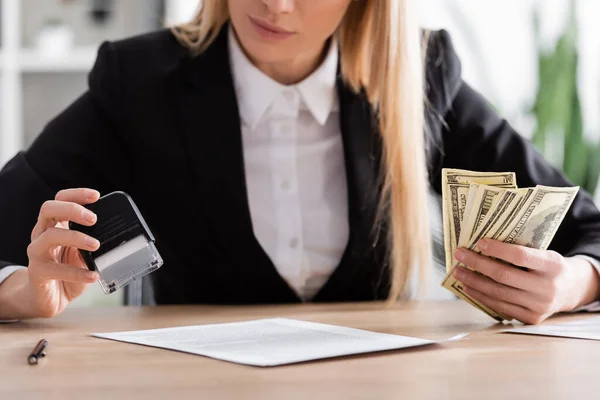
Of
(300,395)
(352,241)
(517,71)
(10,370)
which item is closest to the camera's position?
(300,395)

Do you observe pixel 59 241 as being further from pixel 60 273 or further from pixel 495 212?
pixel 495 212

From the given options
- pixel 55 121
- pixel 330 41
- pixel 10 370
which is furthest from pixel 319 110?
pixel 10 370

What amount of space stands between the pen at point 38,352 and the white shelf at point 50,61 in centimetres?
264

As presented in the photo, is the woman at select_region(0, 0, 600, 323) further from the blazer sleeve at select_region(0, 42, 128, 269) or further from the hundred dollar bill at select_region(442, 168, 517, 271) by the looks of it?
the hundred dollar bill at select_region(442, 168, 517, 271)

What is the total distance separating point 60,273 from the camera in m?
1.15

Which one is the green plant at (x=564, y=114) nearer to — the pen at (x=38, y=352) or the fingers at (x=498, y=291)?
the fingers at (x=498, y=291)

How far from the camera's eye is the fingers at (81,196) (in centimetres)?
113

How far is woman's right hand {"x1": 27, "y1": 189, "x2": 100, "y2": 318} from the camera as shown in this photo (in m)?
1.11

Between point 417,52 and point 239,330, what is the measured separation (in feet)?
2.40

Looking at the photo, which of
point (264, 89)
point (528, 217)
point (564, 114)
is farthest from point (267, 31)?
point (564, 114)

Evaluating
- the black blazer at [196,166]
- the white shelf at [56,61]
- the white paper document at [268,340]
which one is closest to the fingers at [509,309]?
the white paper document at [268,340]

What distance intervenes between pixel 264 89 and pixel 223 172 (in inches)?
7.2

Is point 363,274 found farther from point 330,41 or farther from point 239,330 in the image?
point 239,330

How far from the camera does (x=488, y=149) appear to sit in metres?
1.68
